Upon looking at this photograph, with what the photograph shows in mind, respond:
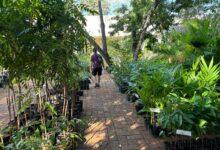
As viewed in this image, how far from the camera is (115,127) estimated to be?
218 inches

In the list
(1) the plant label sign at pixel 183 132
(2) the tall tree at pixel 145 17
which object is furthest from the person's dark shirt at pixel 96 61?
(1) the plant label sign at pixel 183 132

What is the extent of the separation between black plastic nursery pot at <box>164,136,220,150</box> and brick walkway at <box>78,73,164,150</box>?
1.31ft

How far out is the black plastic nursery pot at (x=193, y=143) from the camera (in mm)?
4047

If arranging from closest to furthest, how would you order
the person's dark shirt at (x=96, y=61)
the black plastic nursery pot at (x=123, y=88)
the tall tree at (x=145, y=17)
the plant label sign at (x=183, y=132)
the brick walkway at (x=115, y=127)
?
the plant label sign at (x=183, y=132) → the brick walkway at (x=115, y=127) → the black plastic nursery pot at (x=123, y=88) → the person's dark shirt at (x=96, y=61) → the tall tree at (x=145, y=17)

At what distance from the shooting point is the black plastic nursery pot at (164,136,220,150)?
4.05 meters

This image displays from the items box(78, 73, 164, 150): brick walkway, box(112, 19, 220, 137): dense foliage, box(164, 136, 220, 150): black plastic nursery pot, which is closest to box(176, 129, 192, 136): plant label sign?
box(112, 19, 220, 137): dense foliage

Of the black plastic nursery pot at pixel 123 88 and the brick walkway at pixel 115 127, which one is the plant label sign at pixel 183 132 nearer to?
the brick walkway at pixel 115 127

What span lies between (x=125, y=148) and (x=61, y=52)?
188 centimetres

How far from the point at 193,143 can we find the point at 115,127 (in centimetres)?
176

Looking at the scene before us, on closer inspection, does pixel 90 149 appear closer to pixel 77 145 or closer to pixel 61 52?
pixel 77 145

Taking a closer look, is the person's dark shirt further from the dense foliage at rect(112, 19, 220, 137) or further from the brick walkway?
the dense foliage at rect(112, 19, 220, 137)

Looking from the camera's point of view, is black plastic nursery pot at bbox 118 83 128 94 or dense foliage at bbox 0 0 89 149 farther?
black plastic nursery pot at bbox 118 83 128 94

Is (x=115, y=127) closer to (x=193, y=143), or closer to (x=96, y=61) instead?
(x=193, y=143)

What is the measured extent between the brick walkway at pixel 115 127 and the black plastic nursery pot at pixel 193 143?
0.40 m
